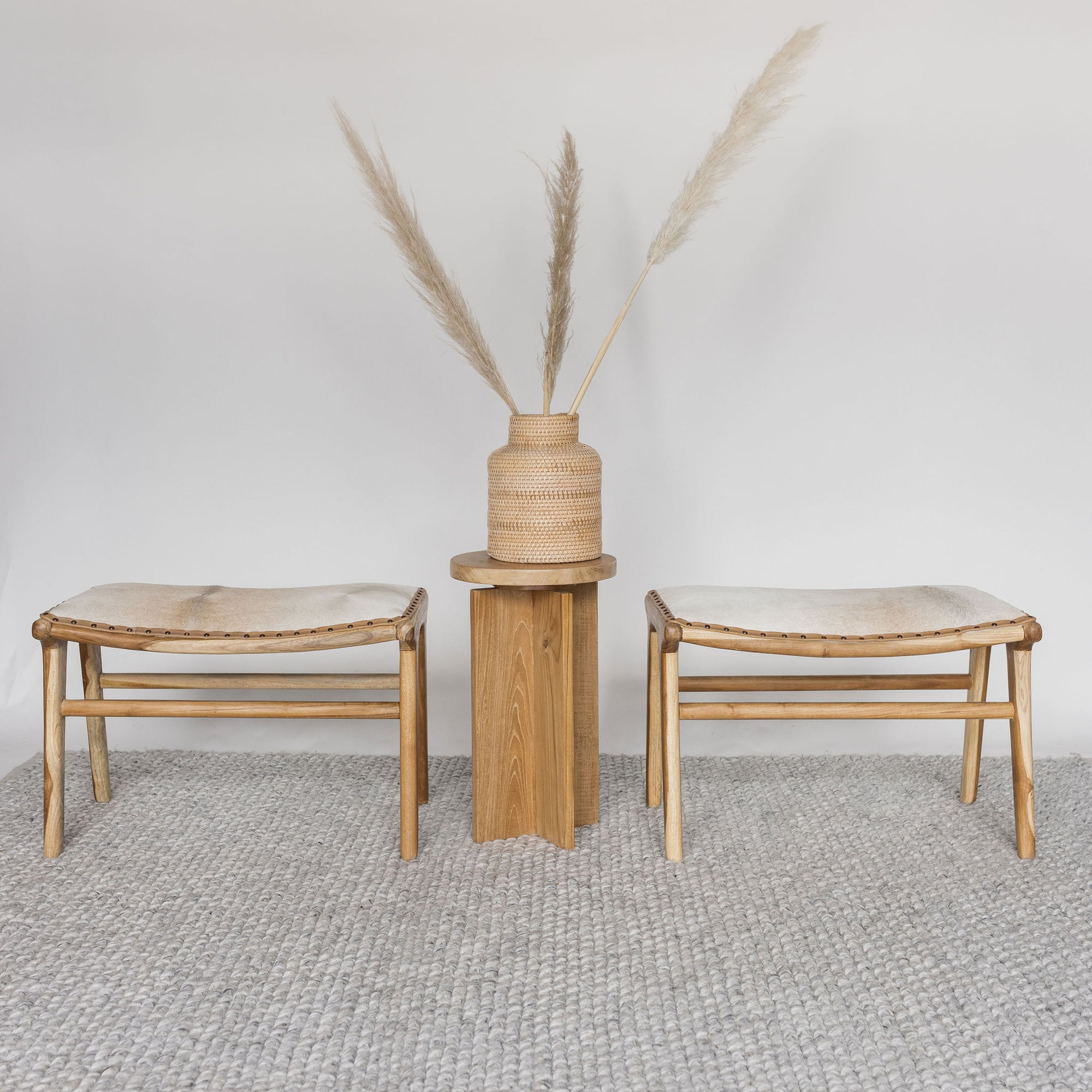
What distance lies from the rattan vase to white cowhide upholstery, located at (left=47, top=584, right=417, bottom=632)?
0.23m

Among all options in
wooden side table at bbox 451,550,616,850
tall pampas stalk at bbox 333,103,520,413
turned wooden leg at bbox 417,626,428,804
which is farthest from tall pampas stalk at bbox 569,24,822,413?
turned wooden leg at bbox 417,626,428,804

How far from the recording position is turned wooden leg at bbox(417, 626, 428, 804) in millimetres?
1989

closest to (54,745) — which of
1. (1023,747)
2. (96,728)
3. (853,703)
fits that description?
(96,728)

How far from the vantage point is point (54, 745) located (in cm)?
176

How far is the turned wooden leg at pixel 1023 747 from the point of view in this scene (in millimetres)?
1748

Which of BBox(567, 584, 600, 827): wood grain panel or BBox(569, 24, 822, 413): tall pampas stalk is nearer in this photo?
BBox(569, 24, 822, 413): tall pampas stalk

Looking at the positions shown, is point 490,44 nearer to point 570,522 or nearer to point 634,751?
point 570,522

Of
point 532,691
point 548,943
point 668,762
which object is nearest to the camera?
point 548,943

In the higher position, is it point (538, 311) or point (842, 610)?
point (538, 311)

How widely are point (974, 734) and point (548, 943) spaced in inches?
38.0

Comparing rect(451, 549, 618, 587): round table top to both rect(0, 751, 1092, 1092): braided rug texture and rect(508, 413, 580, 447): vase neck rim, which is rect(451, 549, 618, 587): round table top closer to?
rect(508, 413, 580, 447): vase neck rim

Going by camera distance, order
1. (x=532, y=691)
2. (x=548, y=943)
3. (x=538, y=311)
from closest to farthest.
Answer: (x=548, y=943)
(x=532, y=691)
(x=538, y=311)

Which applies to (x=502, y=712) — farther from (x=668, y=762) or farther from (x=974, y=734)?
(x=974, y=734)

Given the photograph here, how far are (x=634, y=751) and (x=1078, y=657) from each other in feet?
3.67
